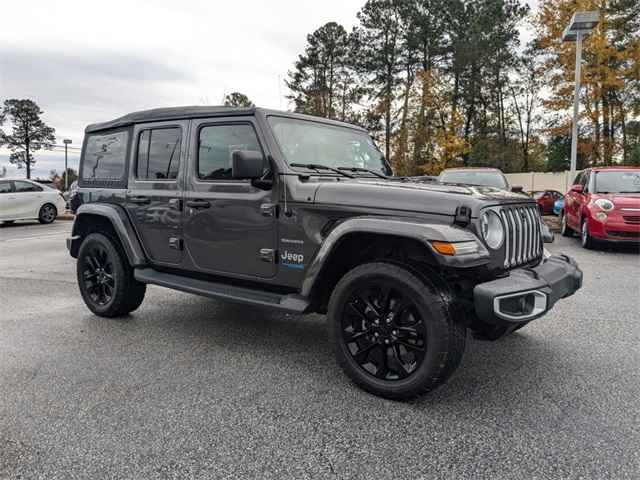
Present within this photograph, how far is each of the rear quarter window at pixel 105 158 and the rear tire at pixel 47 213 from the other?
12478 millimetres

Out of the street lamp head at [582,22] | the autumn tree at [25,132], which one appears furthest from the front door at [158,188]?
the autumn tree at [25,132]

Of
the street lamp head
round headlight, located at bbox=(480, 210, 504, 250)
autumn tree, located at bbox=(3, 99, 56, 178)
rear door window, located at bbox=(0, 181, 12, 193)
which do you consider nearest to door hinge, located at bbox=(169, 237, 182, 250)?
round headlight, located at bbox=(480, 210, 504, 250)

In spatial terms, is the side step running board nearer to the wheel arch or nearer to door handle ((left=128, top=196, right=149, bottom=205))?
the wheel arch

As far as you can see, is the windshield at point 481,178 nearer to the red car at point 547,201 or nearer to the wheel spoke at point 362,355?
the wheel spoke at point 362,355

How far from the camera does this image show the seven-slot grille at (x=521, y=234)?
9.66 ft

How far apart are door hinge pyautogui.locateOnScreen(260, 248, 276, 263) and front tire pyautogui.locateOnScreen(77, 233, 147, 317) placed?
1745mm

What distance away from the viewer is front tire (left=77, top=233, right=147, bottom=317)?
4492mm

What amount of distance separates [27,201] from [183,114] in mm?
13789

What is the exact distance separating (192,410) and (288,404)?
1.82 feet

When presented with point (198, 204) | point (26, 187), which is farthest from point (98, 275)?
point (26, 187)

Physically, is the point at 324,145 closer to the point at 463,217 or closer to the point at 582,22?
the point at 463,217

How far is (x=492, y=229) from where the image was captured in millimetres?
2852

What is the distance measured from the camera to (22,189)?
15188mm

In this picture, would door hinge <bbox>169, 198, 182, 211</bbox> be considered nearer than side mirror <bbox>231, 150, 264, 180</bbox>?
No
